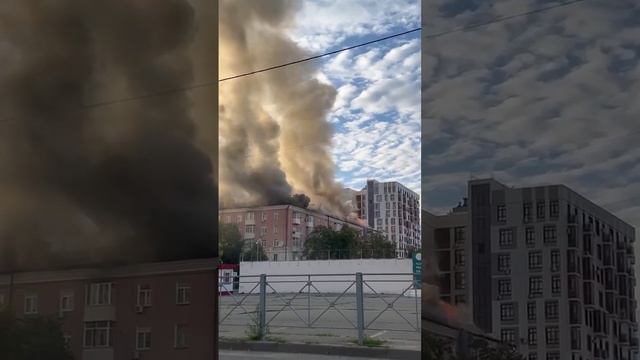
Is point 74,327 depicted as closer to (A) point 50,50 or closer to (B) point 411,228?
(A) point 50,50

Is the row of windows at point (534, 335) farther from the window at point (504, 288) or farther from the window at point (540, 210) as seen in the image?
the window at point (540, 210)

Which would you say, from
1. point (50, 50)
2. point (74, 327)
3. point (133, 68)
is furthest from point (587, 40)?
point (74, 327)

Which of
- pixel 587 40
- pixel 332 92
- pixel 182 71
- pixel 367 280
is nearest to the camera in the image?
pixel 587 40

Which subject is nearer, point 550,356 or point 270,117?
point 550,356

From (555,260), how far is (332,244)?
306 cm

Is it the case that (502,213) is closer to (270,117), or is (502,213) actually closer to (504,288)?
(504,288)

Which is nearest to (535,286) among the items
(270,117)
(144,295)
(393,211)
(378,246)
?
(144,295)

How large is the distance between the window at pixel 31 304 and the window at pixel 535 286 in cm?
136

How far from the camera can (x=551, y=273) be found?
64.7 inches

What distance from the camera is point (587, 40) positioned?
1.60 metres

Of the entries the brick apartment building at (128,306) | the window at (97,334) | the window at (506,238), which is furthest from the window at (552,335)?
the window at (97,334)

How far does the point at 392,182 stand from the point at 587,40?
2594 millimetres

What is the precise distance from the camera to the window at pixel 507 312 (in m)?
1.70

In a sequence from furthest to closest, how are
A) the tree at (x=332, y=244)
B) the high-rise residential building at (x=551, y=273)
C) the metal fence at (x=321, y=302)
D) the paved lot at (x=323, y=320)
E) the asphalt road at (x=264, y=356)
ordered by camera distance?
the tree at (x=332, y=244) < the metal fence at (x=321, y=302) < the paved lot at (x=323, y=320) < the asphalt road at (x=264, y=356) < the high-rise residential building at (x=551, y=273)
